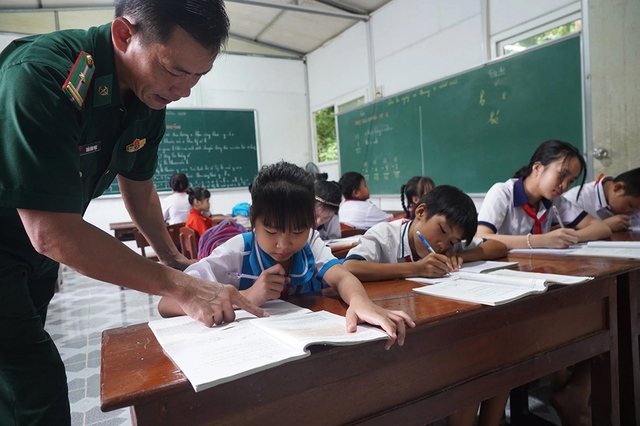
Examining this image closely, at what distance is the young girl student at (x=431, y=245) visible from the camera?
131cm

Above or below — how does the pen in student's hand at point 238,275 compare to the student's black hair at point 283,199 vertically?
below

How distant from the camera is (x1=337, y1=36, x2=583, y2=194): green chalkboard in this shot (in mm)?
3094

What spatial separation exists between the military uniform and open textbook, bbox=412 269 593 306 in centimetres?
83

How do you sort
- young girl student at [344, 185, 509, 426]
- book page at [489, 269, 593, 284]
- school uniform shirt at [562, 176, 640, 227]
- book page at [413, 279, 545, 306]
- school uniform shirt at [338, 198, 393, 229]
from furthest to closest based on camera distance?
school uniform shirt at [338, 198, 393, 229] < school uniform shirt at [562, 176, 640, 227] < young girl student at [344, 185, 509, 426] < book page at [489, 269, 593, 284] < book page at [413, 279, 545, 306]

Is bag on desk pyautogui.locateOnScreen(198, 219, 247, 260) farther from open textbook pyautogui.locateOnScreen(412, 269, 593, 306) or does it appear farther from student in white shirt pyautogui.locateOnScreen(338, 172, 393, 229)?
student in white shirt pyautogui.locateOnScreen(338, 172, 393, 229)

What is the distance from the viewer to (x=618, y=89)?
9.14ft

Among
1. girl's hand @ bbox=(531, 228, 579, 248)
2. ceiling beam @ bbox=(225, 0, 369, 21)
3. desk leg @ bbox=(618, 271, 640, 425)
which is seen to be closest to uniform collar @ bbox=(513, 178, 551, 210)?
girl's hand @ bbox=(531, 228, 579, 248)

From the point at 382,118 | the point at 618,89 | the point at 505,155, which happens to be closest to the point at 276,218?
the point at 618,89

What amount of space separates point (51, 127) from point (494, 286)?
103cm

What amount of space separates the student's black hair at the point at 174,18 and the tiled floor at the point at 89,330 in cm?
114

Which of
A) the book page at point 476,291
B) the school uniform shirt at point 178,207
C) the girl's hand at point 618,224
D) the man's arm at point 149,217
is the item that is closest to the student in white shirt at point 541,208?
the girl's hand at point 618,224

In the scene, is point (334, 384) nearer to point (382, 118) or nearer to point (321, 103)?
point (382, 118)

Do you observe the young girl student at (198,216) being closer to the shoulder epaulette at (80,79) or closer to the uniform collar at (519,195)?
the uniform collar at (519,195)

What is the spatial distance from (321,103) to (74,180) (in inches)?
241
